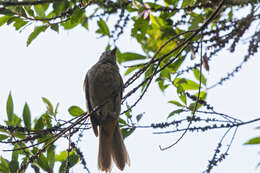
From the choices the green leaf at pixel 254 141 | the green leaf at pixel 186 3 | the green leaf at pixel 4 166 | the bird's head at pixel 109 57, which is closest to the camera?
the green leaf at pixel 254 141

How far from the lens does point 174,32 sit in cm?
363

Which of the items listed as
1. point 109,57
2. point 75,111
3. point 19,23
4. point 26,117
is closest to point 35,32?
point 19,23

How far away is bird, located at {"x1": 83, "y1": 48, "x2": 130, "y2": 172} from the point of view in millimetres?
4941

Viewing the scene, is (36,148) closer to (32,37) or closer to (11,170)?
(11,170)

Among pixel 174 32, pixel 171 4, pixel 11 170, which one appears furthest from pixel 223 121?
pixel 11 170

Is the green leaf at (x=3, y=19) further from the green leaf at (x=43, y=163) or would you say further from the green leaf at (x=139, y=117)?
the green leaf at (x=139, y=117)

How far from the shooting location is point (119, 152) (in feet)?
16.4

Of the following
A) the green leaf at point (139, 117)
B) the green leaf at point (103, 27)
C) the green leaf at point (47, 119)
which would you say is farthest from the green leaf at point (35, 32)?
the green leaf at point (139, 117)

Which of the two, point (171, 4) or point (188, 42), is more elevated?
point (171, 4)

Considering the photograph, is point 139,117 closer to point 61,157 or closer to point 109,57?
point 61,157

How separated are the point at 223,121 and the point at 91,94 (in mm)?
2603

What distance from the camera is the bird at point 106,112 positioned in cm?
494

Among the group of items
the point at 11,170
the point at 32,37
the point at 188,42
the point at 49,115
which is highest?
the point at 32,37

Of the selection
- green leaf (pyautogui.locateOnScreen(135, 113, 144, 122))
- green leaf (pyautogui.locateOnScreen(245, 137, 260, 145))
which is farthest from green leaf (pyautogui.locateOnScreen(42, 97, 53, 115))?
green leaf (pyautogui.locateOnScreen(245, 137, 260, 145))
